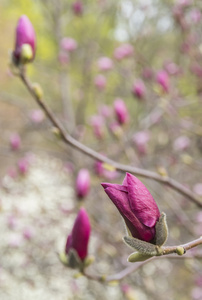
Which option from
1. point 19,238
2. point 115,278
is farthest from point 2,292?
point 115,278

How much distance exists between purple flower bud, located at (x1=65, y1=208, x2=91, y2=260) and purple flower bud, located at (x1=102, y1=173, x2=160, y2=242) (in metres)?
0.20

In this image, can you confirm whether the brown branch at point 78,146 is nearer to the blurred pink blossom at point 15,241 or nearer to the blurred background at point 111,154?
the blurred background at point 111,154

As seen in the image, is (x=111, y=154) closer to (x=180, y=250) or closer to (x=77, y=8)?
(x=77, y=8)

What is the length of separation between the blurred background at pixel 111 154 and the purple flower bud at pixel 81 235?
0.53 meters

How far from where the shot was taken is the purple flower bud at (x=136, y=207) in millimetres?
495

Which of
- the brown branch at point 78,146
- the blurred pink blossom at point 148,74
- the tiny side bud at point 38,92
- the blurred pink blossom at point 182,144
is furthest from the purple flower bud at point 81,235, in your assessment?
the blurred pink blossom at point 148,74

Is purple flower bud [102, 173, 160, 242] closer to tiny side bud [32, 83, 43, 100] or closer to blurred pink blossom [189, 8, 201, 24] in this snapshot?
tiny side bud [32, 83, 43, 100]

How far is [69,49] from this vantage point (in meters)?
3.03

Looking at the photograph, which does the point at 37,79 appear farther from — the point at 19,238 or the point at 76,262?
the point at 76,262

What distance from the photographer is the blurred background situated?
1898 mm

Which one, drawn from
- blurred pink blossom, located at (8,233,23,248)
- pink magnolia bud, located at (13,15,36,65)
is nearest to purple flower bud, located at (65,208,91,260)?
pink magnolia bud, located at (13,15,36,65)

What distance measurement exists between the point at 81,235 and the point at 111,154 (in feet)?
6.27

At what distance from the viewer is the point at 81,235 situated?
2.31 feet

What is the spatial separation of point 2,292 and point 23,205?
4.22 ft
